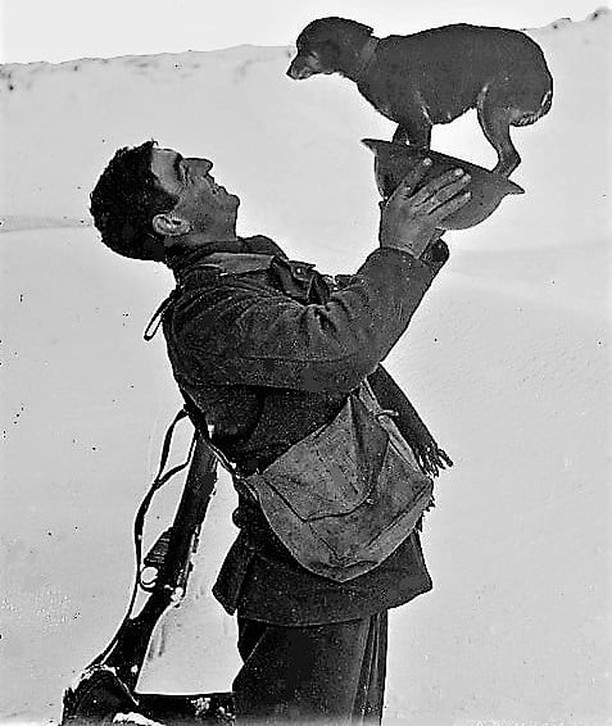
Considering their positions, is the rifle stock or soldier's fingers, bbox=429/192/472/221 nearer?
soldier's fingers, bbox=429/192/472/221

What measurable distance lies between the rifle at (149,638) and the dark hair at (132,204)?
0.60ft

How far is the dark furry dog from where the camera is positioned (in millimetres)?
924

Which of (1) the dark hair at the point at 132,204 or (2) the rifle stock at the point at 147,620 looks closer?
(1) the dark hair at the point at 132,204

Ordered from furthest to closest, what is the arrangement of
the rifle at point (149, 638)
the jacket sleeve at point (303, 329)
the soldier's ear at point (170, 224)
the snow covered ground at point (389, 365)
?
the snow covered ground at point (389, 365) → the rifle at point (149, 638) → the soldier's ear at point (170, 224) → the jacket sleeve at point (303, 329)

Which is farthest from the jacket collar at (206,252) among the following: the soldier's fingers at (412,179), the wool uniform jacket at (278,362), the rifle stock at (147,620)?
the rifle stock at (147,620)

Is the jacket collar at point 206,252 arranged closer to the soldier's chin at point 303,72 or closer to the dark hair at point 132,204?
the dark hair at point 132,204

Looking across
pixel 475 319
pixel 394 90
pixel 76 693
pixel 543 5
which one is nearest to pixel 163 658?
pixel 76 693

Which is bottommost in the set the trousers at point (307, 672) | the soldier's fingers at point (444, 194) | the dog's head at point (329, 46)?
the trousers at point (307, 672)

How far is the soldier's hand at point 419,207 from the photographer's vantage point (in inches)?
32.7

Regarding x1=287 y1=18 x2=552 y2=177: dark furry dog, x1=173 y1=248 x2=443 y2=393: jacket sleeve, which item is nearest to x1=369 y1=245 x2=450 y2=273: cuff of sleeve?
x1=173 y1=248 x2=443 y2=393: jacket sleeve

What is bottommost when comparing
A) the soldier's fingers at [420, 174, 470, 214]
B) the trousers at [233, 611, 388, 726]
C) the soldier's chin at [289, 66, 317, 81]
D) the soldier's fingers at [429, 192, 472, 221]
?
the trousers at [233, 611, 388, 726]

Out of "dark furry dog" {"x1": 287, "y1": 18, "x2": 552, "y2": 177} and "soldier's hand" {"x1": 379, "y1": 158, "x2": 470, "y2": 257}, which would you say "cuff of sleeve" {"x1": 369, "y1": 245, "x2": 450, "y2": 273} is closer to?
"soldier's hand" {"x1": 379, "y1": 158, "x2": 470, "y2": 257}

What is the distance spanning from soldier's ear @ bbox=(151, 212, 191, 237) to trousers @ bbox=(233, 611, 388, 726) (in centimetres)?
30

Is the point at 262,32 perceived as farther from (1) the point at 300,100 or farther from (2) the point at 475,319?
(2) the point at 475,319
